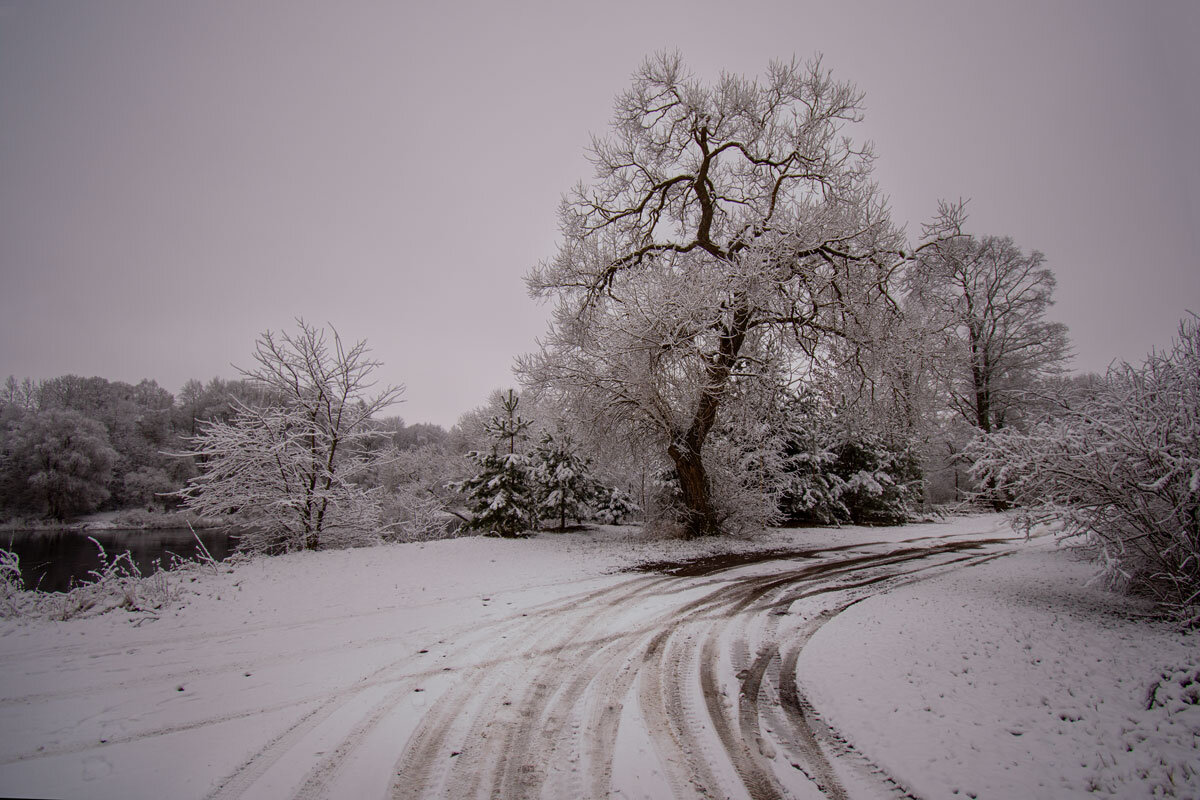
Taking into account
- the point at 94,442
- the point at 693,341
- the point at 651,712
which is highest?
the point at 693,341

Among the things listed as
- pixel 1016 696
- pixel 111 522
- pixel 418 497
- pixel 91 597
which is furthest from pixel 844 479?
pixel 111 522

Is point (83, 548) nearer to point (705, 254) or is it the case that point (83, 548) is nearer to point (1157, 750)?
point (705, 254)

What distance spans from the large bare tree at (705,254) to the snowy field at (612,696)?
5.62 meters

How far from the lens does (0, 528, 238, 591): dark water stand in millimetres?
14102

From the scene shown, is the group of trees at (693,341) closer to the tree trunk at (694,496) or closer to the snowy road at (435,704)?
the tree trunk at (694,496)

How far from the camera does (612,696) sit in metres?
3.61

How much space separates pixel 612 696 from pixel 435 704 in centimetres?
141

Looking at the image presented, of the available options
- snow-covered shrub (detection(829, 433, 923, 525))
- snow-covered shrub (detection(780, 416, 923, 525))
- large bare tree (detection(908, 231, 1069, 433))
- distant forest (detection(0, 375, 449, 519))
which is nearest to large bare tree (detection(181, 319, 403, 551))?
distant forest (detection(0, 375, 449, 519))

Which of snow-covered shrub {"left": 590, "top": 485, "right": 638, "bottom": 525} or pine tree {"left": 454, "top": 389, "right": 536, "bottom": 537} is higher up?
pine tree {"left": 454, "top": 389, "right": 536, "bottom": 537}

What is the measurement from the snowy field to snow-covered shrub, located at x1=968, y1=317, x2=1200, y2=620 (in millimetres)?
753

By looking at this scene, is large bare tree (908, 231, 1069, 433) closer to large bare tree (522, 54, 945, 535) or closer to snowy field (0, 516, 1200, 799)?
large bare tree (522, 54, 945, 535)

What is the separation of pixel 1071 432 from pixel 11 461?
1560 inches

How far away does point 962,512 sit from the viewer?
23547mm

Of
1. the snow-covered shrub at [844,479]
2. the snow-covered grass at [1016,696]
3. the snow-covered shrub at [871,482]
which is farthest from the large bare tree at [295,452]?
the snow-covered shrub at [871,482]
